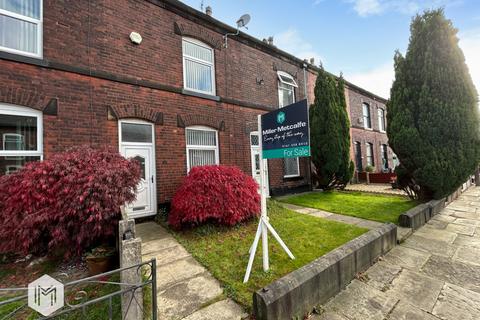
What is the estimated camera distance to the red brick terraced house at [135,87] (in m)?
4.73

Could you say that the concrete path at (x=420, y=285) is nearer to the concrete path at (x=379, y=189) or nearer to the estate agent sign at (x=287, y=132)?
the estate agent sign at (x=287, y=132)

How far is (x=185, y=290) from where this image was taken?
288cm

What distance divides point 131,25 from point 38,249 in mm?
5822

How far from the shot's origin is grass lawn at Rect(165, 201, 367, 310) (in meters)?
3.05

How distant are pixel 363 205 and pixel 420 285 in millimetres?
4310

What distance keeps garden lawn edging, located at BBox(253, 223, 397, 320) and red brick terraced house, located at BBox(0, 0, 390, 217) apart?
467 centimetres

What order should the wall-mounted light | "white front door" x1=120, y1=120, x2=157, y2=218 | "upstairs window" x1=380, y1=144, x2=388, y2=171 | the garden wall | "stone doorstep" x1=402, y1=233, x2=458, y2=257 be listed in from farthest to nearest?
"upstairs window" x1=380, y1=144, x2=388, y2=171 < the garden wall < the wall-mounted light < "white front door" x1=120, y1=120, x2=157, y2=218 < "stone doorstep" x1=402, y1=233, x2=458, y2=257

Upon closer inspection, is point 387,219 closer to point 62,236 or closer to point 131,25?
point 62,236

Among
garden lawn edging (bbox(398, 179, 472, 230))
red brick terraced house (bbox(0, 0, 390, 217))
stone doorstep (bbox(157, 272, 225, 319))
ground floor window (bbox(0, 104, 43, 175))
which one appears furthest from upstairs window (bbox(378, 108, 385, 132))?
ground floor window (bbox(0, 104, 43, 175))

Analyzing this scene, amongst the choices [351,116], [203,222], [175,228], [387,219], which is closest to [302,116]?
[203,222]

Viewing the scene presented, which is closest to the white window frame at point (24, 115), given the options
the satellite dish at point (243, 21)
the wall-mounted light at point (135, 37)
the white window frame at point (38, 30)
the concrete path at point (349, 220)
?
the white window frame at point (38, 30)

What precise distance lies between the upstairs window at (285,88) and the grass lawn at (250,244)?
614 cm

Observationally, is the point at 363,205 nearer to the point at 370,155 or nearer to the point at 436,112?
the point at 436,112

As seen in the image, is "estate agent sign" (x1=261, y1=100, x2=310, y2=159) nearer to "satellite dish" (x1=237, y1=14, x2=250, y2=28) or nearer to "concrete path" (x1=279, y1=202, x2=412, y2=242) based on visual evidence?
"concrete path" (x1=279, y1=202, x2=412, y2=242)
